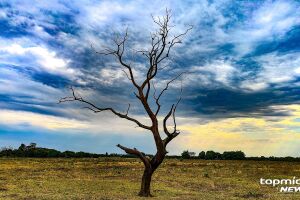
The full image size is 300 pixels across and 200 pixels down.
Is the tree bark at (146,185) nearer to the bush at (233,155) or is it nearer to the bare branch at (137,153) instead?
the bare branch at (137,153)

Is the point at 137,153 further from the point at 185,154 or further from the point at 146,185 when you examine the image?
the point at 185,154

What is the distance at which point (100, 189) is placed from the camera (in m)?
31.3

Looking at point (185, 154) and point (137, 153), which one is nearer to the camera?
point (137, 153)

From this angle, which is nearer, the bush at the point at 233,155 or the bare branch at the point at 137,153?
the bare branch at the point at 137,153

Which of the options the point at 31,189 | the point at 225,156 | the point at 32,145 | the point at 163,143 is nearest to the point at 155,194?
the point at 163,143

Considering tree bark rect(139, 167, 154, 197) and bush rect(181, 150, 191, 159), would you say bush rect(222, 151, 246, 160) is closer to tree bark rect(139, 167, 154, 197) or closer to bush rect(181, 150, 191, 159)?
bush rect(181, 150, 191, 159)

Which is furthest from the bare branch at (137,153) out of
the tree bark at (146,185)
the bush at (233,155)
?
the bush at (233,155)

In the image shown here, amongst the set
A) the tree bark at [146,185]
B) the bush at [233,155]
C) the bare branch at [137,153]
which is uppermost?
the bush at [233,155]

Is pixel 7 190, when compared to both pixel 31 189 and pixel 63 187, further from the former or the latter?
pixel 63 187

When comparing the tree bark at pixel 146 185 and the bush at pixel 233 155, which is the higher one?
the bush at pixel 233 155

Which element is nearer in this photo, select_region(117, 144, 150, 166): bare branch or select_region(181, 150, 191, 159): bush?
select_region(117, 144, 150, 166): bare branch

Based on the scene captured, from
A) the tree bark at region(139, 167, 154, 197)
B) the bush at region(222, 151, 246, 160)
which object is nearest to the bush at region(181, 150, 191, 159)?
the bush at region(222, 151, 246, 160)

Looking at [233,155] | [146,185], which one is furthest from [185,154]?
[146,185]

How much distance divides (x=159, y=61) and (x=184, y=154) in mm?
139883
